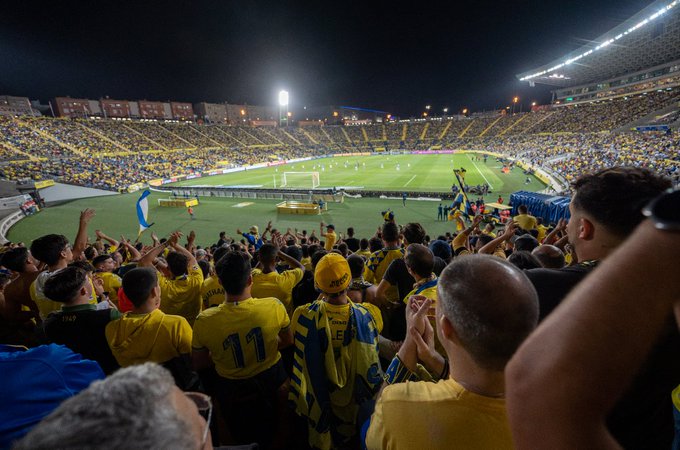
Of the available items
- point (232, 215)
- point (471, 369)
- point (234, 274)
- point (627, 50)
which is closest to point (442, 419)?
point (471, 369)

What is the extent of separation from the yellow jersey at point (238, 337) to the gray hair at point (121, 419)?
82.8 inches

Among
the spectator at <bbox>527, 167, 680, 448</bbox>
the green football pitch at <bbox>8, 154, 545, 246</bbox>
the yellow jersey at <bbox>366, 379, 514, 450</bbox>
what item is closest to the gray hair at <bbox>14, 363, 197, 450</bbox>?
the yellow jersey at <bbox>366, 379, 514, 450</bbox>

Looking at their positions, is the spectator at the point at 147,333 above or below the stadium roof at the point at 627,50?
below

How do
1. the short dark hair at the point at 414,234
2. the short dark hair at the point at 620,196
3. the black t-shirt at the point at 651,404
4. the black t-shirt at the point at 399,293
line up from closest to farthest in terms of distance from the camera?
the black t-shirt at the point at 651,404 → the short dark hair at the point at 620,196 → the black t-shirt at the point at 399,293 → the short dark hair at the point at 414,234

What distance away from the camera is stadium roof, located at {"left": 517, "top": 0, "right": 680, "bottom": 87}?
34188 mm

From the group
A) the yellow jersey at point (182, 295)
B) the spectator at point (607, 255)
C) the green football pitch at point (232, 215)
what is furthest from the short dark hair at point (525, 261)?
the green football pitch at point (232, 215)

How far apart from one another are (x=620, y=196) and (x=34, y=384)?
3729mm

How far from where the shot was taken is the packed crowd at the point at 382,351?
28.8 inches

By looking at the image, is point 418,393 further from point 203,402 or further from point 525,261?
point 525,261


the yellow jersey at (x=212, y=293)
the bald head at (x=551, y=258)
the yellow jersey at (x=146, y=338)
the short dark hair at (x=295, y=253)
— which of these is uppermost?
the bald head at (x=551, y=258)

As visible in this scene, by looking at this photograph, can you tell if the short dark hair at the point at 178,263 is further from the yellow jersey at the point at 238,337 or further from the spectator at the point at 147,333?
the yellow jersey at the point at 238,337

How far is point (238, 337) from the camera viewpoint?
10.3ft

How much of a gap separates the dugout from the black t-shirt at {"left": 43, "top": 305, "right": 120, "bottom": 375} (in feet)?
61.9

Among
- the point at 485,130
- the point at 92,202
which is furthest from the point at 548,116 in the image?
the point at 92,202
